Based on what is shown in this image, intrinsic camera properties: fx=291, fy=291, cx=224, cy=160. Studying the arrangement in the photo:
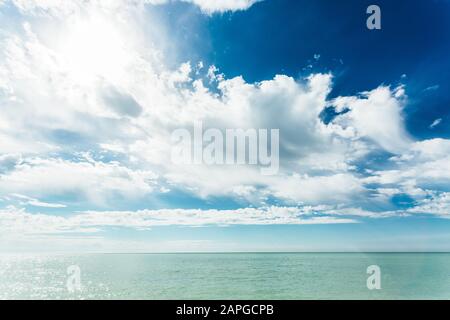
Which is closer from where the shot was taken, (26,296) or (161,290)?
(161,290)
